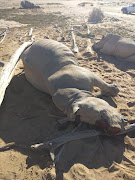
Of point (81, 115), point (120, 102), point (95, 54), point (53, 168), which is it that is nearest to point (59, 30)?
point (95, 54)

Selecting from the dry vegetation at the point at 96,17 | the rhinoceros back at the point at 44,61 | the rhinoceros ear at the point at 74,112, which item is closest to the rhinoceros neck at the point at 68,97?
the rhinoceros ear at the point at 74,112

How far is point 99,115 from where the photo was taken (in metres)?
3.52

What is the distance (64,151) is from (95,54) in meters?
6.21

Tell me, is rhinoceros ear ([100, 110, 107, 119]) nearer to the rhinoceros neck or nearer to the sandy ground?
the sandy ground

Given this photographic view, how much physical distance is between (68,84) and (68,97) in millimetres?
407

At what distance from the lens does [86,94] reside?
162 inches

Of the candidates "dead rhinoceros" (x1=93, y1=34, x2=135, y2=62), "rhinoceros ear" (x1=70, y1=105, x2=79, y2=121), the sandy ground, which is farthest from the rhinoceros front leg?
"dead rhinoceros" (x1=93, y1=34, x2=135, y2=62)

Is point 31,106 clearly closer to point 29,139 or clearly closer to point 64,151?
point 29,139

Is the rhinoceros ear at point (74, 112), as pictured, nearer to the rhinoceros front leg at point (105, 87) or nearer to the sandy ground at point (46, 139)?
the sandy ground at point (46, 139)

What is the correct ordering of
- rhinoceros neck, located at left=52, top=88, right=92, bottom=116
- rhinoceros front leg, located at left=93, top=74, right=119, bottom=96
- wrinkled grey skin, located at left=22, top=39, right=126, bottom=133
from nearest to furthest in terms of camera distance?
wrinkled grey skin, located at left=22, top=39, right=126, bottom=133 < rhinoceros neck, located at left=52, top=88, right=92, bottom=116 < rhinoceros front leg, located at left=93, top=74, right=119, bottom=96

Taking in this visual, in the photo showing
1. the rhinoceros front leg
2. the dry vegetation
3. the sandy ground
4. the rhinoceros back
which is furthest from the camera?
the dry vegetation

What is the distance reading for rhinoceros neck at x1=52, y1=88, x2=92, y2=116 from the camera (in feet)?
13.0

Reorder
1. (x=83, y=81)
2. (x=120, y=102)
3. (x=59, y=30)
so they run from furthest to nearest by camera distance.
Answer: (x=59, y=30)
(x=120, y=102)
(x=83, y=81)

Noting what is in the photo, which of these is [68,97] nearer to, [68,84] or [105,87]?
[68,84]
